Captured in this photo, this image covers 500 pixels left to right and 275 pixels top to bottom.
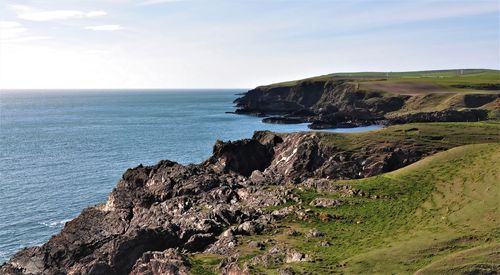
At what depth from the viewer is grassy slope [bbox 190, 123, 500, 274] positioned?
34.7 metres

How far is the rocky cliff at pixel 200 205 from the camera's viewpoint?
44.1 meters

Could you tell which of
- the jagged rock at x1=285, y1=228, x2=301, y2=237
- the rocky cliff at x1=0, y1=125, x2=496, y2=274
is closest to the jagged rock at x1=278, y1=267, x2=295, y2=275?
the rocky cliff at x1=0, y1=125, x2=496, y2=274

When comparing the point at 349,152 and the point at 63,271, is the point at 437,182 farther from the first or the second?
the point at 63,271

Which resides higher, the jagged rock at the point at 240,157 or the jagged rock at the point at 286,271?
the jagged rock at the point at 240,157

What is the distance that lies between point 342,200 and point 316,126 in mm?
102241

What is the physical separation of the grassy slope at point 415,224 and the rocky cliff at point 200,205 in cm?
257

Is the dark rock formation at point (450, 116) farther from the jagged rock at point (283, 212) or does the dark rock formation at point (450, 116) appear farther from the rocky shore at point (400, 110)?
the jagged rock at point (283, 212)

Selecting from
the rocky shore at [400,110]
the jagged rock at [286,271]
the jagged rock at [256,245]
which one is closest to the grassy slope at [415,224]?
the jagged rock at [256,245]

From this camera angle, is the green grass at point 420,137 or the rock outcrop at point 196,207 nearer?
the rock outcrop at point 196,207

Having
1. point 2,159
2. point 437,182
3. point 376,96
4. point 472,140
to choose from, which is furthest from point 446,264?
point 376,96

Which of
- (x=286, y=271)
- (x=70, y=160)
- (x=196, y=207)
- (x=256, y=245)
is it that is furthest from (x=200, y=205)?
(x=70, y=160)

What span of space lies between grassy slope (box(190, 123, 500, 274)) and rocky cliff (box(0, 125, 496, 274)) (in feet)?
8.43

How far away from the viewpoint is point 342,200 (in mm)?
51031

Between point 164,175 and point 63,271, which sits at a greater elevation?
point 164,175
